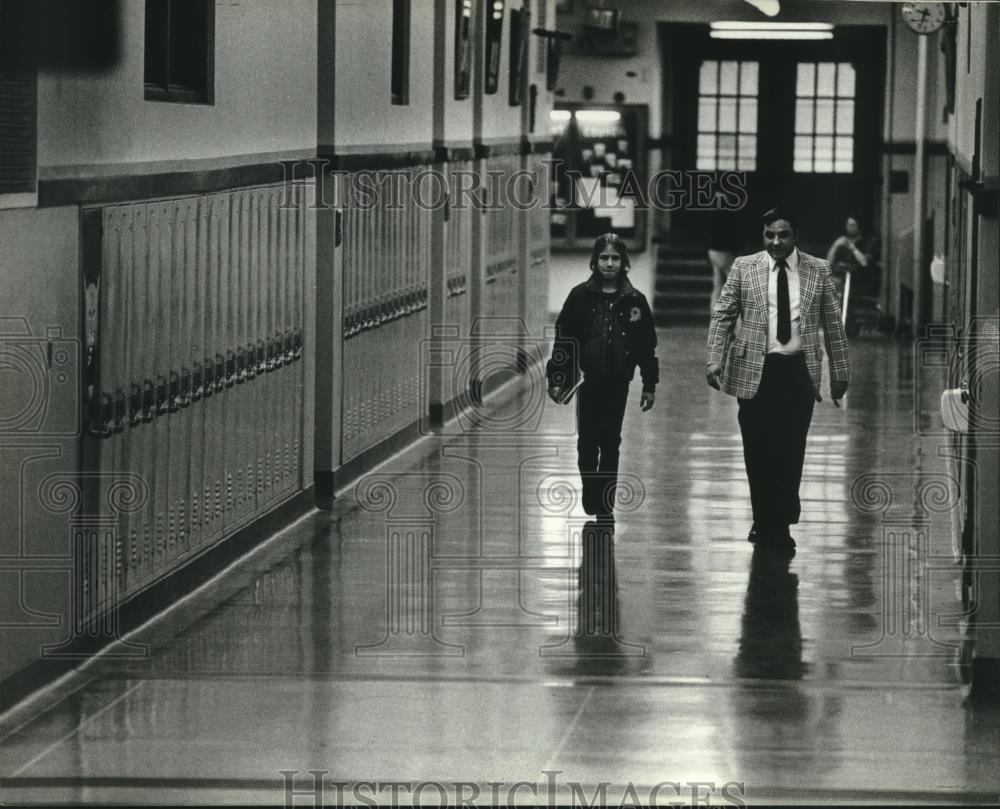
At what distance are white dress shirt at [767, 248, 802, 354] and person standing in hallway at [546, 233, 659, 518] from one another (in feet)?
2.71

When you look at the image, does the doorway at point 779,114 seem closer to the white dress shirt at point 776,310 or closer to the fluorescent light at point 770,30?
the fluorescent light at point 770,30

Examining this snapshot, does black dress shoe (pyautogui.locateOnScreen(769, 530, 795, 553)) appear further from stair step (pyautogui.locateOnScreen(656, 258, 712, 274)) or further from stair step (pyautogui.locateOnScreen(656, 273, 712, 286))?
stair step (pyautogui.locateOnScreen(656, 258, 712, 274))

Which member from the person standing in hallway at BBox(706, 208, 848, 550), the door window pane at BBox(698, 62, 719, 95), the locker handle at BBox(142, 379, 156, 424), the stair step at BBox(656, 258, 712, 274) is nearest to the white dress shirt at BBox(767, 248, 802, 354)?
the person standing in hallway at BBox(706, 208, 848, 550)

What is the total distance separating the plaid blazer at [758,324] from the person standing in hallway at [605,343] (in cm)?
62

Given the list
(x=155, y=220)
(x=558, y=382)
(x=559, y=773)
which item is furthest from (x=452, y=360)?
(x=559, y=773)

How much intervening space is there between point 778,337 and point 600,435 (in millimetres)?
1380

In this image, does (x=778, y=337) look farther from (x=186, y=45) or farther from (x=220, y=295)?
(x=186, y=45)

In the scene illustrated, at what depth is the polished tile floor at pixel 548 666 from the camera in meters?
6.61

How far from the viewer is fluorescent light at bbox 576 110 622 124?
2559 centimetres

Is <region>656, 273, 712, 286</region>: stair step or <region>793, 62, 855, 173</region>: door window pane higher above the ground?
<region>793, 62, 855, 173</region>: door window pane

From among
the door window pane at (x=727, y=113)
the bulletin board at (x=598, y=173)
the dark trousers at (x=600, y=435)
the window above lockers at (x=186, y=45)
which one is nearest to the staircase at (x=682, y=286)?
the bulletin board at (x=598, y=173)

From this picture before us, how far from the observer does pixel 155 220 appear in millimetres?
8977

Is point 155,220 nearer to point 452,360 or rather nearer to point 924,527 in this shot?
point 924,527

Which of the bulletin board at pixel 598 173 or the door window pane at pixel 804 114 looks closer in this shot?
the bulletin board at pixel 598 173
